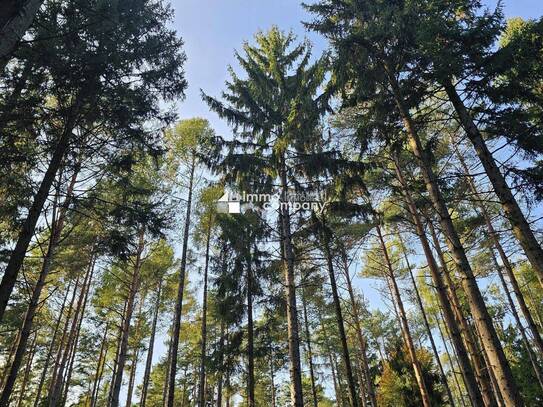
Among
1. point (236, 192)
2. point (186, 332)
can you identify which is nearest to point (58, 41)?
point (236, 192)

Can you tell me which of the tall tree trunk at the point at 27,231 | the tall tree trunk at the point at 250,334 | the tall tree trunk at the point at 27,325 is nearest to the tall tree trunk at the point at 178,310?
the tall tree trunk at the point at 250,334

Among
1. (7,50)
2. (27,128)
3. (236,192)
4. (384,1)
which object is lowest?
(7,50)

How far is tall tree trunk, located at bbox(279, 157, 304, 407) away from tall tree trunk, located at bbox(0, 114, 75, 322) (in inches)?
214

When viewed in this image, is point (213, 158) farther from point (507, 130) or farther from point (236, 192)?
point (507, 130)

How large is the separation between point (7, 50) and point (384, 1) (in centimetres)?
725

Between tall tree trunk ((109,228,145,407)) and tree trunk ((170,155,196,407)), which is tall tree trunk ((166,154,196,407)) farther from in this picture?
tall tree trunk ((109,228,145,407))

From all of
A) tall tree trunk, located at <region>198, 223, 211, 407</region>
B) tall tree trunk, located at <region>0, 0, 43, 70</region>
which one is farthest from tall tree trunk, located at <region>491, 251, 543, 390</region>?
tall tree trunk, located at <region>0, 0, 43, 70</region>

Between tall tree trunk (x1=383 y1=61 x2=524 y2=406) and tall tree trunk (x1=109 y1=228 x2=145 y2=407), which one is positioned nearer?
tall tree trunk (x1=383 y1=61 x2=524 y2=406)

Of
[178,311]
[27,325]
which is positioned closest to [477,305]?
[178,311]

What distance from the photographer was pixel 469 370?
7.09 meters

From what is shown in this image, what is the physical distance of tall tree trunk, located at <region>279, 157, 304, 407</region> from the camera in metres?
7.00

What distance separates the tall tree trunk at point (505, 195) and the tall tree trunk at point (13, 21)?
6.90 metres

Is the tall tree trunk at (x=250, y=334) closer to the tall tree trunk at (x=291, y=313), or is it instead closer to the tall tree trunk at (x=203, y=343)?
the tall tree trunk at (x=203, y=343)

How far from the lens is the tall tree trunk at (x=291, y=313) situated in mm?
7004
